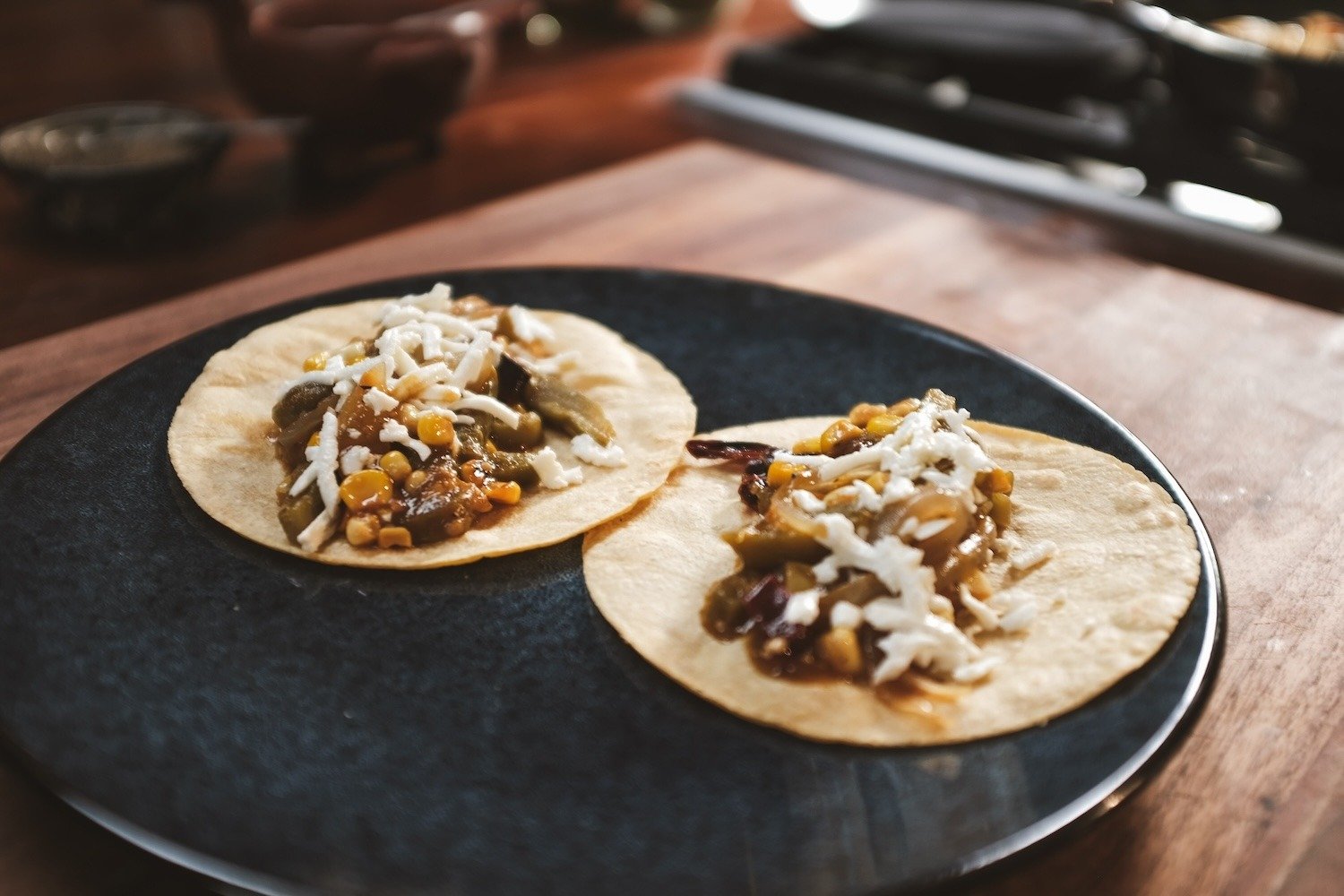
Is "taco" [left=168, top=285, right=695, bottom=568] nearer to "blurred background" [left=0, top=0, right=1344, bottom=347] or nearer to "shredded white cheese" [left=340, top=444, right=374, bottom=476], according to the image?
"shredded white cheese" [left=340, top=444, right=374, bottom=476]

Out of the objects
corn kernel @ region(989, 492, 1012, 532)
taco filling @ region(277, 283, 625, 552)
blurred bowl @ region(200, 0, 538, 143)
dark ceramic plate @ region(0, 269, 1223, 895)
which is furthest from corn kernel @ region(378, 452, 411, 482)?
blurred bowl @ region(200, 0, 538, 143)

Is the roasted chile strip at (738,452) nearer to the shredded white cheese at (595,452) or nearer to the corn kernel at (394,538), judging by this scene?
the shredded white cheese at (595,452)

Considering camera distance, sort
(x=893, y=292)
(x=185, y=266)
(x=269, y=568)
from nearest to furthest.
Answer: (x=269, y=568)
(x=893, y=292)
(x=185, y=266)

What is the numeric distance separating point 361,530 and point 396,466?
6.6 inches

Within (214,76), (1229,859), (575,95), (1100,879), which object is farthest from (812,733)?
(214,76)

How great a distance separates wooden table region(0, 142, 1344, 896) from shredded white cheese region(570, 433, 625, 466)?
1.06 meters

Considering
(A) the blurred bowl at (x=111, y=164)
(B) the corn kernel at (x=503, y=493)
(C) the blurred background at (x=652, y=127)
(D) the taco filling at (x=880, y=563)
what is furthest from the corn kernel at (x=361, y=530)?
(A) the blurred bowl at (x=111, y=164)

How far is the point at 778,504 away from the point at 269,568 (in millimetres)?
885

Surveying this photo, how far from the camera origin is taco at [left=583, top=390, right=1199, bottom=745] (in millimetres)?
1689

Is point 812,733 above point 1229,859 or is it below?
above

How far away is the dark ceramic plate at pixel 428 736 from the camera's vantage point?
1.41m

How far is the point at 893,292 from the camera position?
320 centimetres

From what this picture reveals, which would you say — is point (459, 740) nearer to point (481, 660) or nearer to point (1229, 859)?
point (481, 660)

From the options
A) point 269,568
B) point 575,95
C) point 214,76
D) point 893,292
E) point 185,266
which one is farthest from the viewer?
point 214,76
